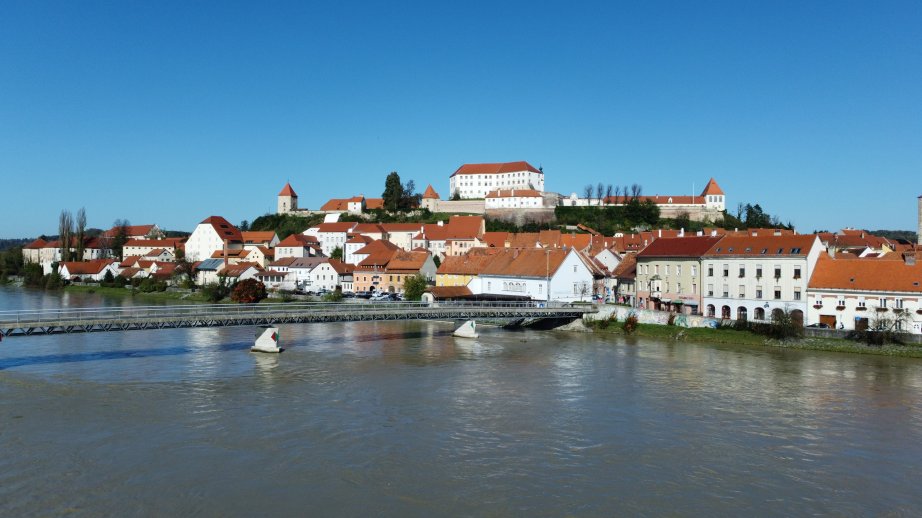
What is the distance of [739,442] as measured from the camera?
51.2 feet

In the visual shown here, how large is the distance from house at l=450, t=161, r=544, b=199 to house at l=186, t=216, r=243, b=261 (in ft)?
105

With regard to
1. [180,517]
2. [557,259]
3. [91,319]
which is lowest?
[180,517]

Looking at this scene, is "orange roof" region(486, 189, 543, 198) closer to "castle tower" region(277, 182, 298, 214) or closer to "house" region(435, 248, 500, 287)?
"castle tower" region(277, 182, 298, 214)

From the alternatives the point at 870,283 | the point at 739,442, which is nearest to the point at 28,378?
the point at 739,442

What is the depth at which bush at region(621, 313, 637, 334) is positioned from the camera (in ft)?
115

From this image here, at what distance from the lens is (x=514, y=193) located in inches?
3551

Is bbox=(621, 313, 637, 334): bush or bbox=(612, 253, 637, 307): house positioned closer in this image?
bbox=(621, 313, 637, 334): bush

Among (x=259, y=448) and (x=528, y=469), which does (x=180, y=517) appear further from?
(x=528, y=469)

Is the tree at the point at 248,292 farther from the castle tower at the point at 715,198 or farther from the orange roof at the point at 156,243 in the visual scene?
the castle tower at the point at 715,198

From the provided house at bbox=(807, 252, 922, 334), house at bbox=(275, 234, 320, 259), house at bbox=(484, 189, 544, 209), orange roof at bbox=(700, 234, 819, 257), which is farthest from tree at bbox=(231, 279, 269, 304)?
house at bbox=(484, 189, 544, 209)

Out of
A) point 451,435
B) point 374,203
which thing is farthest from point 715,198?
point 451,435

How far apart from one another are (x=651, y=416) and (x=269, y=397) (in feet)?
32.9

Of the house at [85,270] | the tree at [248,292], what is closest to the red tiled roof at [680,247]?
the tree at [248,292]

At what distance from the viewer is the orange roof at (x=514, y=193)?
89750 mm
